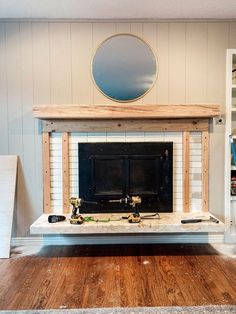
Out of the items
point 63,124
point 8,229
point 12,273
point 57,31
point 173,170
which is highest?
point 57,31

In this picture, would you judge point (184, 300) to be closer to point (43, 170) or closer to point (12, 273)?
point (12, 273)

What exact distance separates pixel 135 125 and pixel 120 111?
327 millimetres

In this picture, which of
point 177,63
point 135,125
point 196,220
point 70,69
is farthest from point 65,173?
point 177,63

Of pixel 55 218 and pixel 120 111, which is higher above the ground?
pixel 120 111

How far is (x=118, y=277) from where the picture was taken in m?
2.25

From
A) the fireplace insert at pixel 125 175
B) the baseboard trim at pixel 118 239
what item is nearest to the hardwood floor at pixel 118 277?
the baseboard trim at pixel 118 239

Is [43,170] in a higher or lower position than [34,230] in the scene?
higher

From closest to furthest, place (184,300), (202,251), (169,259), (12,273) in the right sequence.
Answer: (184,300)
(12,273)
(169,259)
(202,251)

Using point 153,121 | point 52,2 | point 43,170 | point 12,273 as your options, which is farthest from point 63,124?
point 12,273

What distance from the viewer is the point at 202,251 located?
109 inches

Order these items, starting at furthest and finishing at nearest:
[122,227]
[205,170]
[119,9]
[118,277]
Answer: [205,170], [119,9], [122,227], [118,277]

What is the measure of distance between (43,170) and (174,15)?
2118 millimetres

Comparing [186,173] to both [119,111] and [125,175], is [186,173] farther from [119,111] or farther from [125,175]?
[119,111]

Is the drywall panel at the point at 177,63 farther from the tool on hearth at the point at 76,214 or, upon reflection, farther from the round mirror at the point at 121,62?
the tool on hearth at the point at 76,214
